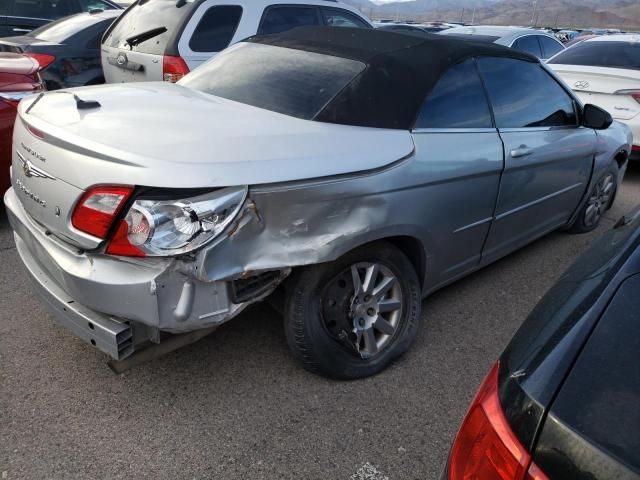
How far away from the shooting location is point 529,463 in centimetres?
109

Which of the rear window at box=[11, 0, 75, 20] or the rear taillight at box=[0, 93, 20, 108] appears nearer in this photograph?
the rear taillight at box=[0, 93, 20, 108]

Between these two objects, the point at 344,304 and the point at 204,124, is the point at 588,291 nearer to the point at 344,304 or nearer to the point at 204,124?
the point at 344,304

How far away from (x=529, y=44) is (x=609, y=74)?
11.7 ft

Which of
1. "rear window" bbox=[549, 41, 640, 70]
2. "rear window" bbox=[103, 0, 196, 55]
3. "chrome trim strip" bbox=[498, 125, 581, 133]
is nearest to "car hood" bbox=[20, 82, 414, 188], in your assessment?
"chrome trim strip" bbox=[498, 125, 581, 133]

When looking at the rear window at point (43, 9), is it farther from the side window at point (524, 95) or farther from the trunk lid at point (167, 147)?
the side window at point (524, 95)

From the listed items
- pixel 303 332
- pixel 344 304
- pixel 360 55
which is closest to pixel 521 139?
pixel 360 55

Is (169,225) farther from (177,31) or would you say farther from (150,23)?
(150,23)

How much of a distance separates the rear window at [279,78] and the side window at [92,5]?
24.3 ft

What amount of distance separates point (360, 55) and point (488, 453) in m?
2.27

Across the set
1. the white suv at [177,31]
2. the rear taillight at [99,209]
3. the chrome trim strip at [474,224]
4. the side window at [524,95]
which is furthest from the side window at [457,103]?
the white suv at [177,31]

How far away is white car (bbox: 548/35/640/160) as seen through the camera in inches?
238

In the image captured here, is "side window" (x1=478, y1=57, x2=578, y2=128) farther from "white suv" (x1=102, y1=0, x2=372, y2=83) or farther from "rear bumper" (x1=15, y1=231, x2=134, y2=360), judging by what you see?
"white suv" (x1=102, y1=0, x2=372, y2=83)

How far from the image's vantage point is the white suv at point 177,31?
17.0ft

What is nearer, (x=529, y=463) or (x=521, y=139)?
(x=529, y=463)
